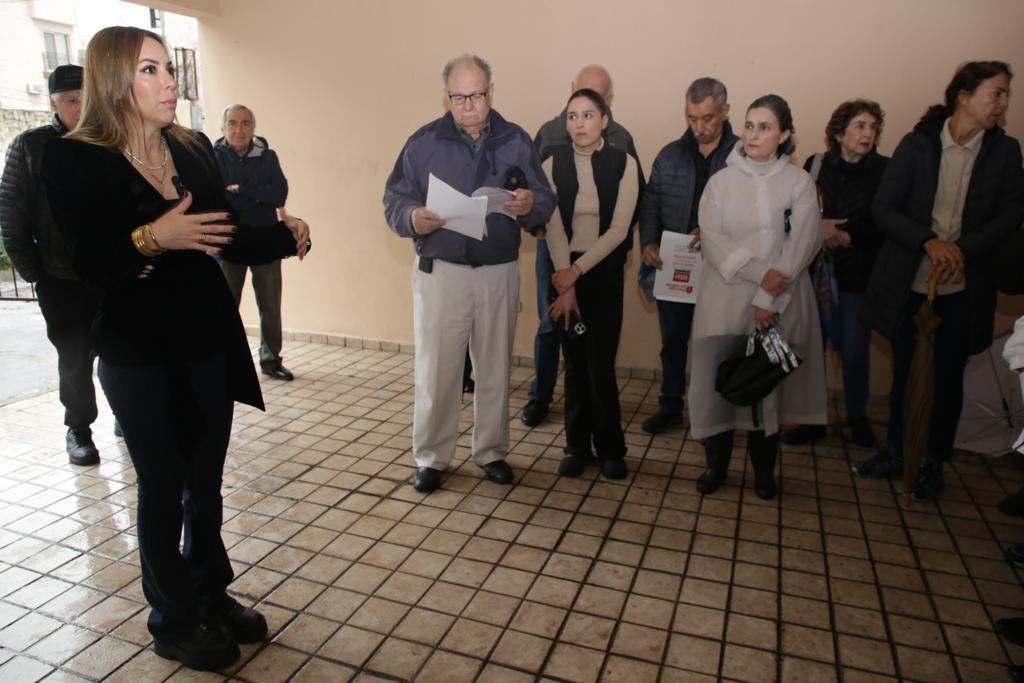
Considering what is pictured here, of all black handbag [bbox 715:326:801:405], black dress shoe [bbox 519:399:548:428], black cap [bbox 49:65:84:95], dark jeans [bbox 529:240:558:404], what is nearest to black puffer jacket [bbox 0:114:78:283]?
black cap [bbox 49:65:84:95]

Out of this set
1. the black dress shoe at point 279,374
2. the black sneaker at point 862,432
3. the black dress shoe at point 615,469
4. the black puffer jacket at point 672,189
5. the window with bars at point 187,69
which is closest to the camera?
the black dress shoe at point 615,469

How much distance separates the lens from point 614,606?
2332mm

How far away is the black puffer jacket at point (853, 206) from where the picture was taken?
136 inches

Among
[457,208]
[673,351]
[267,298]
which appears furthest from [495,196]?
[267,298]

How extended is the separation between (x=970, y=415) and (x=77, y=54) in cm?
563

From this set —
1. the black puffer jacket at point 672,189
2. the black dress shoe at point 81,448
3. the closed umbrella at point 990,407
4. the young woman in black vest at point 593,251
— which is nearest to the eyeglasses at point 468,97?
the young woman in black vest at point 593,251

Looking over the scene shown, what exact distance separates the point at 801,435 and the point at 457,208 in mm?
2200

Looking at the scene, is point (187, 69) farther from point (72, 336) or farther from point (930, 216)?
point (930, 216)

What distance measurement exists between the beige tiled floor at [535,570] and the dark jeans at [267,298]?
1.19 meters

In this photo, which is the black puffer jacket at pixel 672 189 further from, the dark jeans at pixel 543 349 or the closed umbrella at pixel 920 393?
the closed umbrella at pixel 920 393

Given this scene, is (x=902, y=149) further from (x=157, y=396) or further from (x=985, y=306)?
(x=157, y=396)

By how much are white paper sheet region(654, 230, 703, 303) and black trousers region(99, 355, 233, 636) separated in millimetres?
2409

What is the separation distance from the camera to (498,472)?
10.6 feet

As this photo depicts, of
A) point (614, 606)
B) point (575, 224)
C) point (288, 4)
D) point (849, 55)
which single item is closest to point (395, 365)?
point (575, 224)
